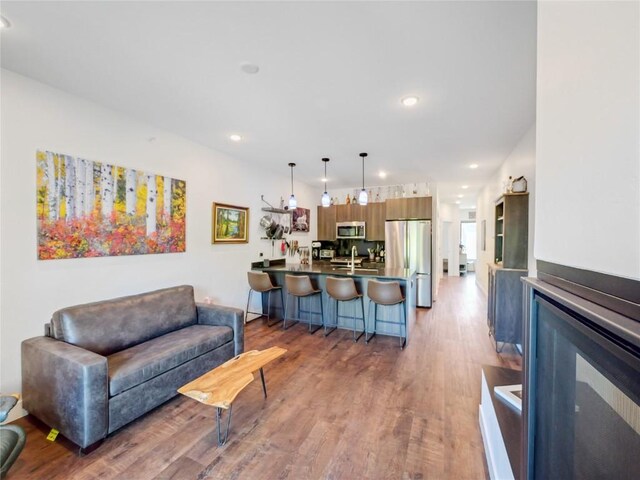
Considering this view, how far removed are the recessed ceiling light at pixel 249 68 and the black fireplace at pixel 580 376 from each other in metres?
2.25

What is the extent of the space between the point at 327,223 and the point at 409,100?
15.3ft

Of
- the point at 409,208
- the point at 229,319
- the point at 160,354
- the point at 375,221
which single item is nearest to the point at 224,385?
the point at 160,354

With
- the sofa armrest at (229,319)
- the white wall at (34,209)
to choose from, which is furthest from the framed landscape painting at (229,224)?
the sofa armrest at (229,319)

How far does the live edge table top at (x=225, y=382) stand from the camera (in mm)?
1875

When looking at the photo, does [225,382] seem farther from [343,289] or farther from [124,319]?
[343,289]

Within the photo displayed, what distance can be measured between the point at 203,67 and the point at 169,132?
168 cm

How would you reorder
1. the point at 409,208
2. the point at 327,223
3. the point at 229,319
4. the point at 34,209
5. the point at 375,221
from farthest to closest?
1. the point at 327,223
2. the point at 375,221
3. the point at 409,208
4. the point at 229,319
5. the point at 34,209

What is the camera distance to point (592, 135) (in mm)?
587

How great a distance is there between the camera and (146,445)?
197 centimetres

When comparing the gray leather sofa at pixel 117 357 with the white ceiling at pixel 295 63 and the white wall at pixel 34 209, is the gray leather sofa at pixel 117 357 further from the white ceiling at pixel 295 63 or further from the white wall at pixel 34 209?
the white ceiling at pixel 295 63

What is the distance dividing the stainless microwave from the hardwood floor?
3.67m

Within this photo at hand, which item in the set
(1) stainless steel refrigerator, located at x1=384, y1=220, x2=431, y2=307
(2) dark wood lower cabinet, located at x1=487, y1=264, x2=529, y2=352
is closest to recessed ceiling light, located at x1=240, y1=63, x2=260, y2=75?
(2) dark wood lower cabinet, located at x1=487, y1=264, x2=529, y2=352

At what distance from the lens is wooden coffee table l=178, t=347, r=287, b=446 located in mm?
1874

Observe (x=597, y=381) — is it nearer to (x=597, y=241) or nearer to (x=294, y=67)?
(x=597, y=241)
